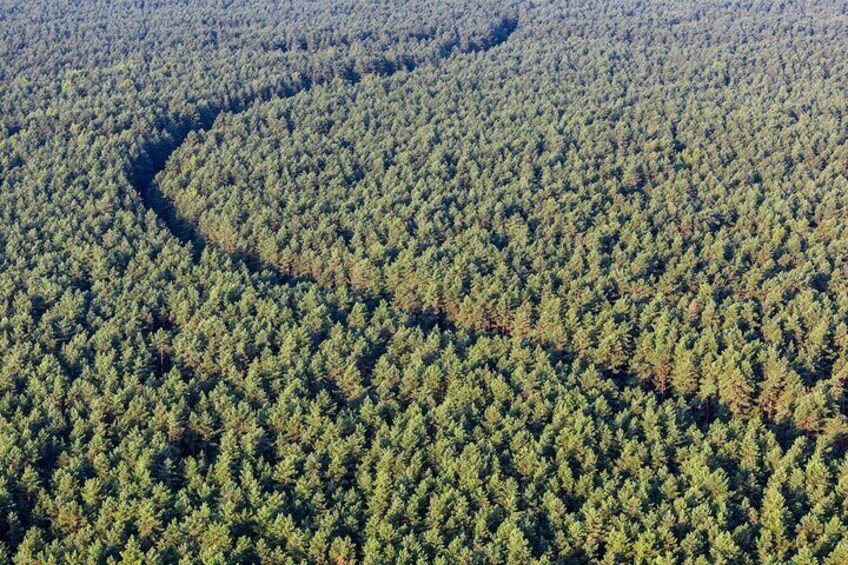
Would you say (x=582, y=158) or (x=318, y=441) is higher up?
(x=582, y=158)

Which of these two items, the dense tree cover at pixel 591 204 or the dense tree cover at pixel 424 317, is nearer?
the dense tree cover at pixel 424 317

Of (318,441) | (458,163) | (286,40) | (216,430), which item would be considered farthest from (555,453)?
(286,40)

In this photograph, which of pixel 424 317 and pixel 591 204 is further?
pixel 591 204

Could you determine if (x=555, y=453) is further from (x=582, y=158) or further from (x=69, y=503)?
(x=582, y=158)

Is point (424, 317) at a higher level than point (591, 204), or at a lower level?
lower

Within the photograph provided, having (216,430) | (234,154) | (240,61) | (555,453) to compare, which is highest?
(240,61)

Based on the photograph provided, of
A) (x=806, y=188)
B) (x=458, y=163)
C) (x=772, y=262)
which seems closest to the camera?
(x=772, y=262)

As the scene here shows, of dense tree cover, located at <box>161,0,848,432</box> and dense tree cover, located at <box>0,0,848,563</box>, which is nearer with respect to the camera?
dense tree cover, located at <box>0,0,848,563</box>

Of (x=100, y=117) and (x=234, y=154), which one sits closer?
(x=234, y=154)
